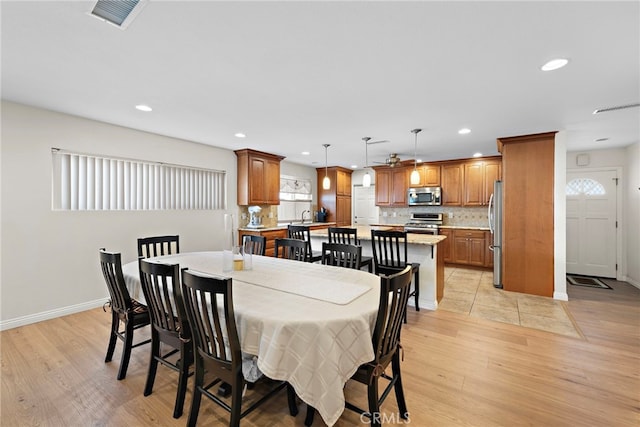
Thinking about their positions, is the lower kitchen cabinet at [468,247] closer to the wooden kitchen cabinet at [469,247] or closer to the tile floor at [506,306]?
the wooden kitchen cabinet at [469,247]

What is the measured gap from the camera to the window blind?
3.45 meters

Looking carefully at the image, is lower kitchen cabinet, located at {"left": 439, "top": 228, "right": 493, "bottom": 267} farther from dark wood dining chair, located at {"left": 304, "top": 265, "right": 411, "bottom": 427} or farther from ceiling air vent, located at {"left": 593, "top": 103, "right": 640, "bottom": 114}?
dark wood dining chair, located at {"left": 304, "top": 265, "right": 411, "bottom": 427}

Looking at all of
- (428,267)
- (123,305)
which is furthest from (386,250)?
(123,305)

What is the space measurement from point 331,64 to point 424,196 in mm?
4981

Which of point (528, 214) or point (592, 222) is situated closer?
point (528, 214)

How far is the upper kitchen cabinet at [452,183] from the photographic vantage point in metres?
6.21

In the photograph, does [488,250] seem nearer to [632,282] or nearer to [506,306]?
[632,282]

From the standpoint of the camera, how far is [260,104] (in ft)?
9.86

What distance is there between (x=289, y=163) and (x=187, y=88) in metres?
4.24

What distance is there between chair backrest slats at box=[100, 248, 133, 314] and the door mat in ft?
20.7

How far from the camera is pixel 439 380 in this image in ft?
7.06

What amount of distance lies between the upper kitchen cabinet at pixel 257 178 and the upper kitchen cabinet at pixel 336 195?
2.00 metres

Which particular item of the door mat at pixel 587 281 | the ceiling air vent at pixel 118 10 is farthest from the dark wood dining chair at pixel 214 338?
the door mat at pixel 587 281

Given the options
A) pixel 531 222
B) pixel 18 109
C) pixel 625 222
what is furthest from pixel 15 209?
pixel 625 222
